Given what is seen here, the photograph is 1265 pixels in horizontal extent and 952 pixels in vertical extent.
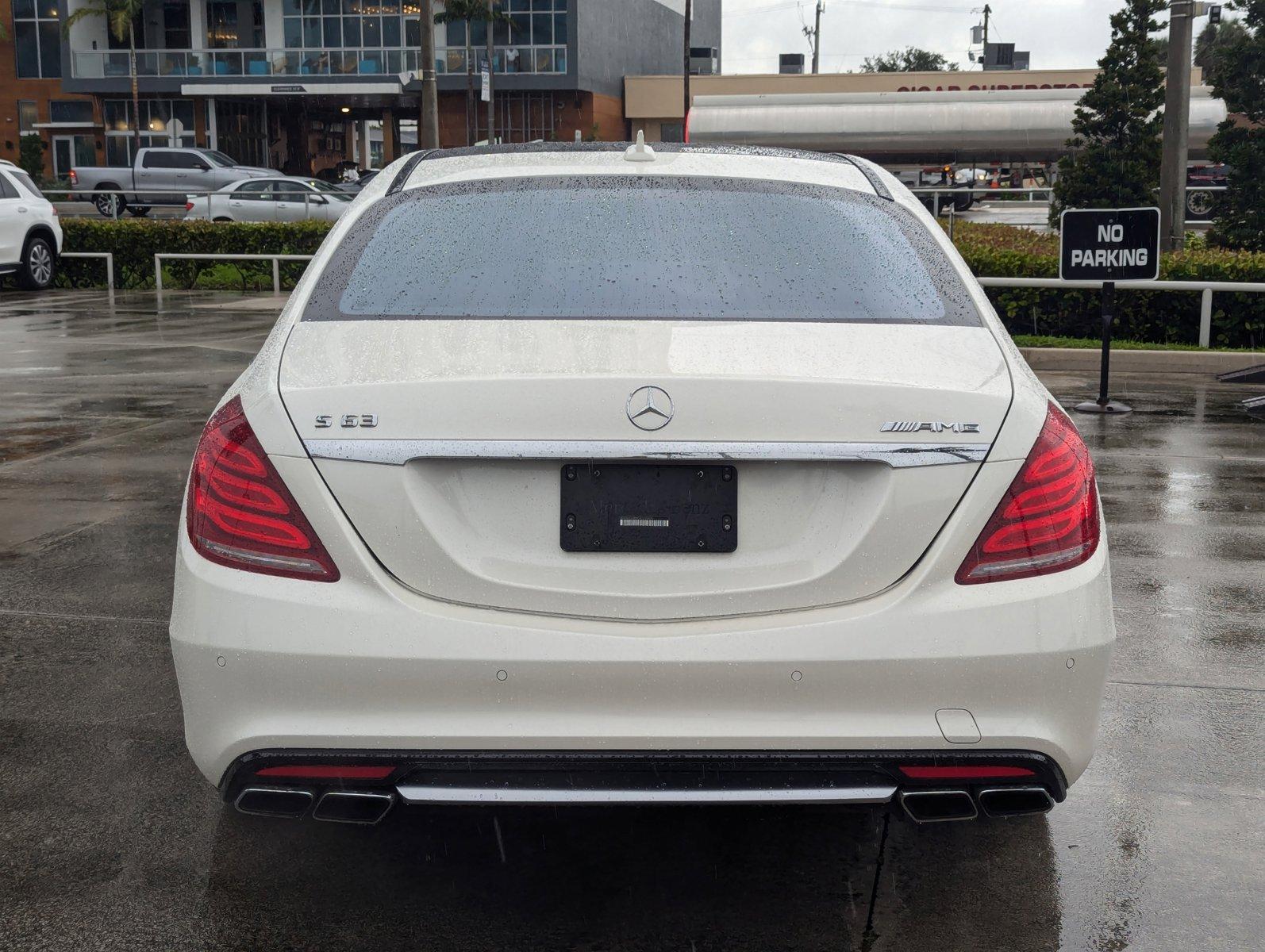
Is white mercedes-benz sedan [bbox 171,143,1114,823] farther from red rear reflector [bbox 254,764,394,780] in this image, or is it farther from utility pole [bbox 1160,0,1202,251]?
utility pole [bbox 1160,0,1202,251]

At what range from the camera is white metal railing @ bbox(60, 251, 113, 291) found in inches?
901

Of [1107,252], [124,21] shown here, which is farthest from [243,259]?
[124,21]

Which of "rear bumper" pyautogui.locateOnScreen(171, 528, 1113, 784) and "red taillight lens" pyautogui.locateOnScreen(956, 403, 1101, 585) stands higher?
"red taillight lens" pyautogui.locateOnScreen(956, 403, 1101, 585)

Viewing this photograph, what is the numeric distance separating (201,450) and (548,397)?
2.59ft

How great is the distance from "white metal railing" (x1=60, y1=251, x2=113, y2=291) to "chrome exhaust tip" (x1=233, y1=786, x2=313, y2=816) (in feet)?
69.2

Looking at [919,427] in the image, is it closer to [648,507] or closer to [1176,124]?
Result: [648,507]

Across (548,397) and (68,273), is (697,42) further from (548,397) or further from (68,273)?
(548,397)

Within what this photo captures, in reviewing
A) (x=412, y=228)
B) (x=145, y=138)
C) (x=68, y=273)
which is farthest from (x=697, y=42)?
(x=412, y=228)

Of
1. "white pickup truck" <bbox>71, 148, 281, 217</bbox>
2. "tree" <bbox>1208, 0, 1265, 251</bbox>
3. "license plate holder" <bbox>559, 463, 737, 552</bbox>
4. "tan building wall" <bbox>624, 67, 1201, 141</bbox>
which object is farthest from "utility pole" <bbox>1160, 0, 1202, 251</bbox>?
"tan building wall" <bbox>624, 67, 1201, 141</bbox>

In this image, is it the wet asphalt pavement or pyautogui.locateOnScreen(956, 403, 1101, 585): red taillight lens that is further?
the wet asphalt pavement

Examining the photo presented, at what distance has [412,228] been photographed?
12.1 feet

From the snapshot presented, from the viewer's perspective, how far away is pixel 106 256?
23.5 m

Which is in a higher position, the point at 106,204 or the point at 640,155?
the point at 640,155

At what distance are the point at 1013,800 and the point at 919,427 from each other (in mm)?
787
